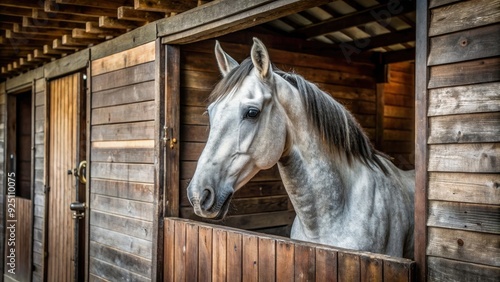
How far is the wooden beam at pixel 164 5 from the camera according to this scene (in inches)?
119

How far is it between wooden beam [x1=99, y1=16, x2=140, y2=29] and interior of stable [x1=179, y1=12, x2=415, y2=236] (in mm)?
505

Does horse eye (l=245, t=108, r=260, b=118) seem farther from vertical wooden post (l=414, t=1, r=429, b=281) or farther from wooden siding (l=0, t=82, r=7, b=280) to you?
wooden siding (l=0, t=82, r=7, b=280)

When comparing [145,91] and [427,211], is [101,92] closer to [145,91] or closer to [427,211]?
[145,91]

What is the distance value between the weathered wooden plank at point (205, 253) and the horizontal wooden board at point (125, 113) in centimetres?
98

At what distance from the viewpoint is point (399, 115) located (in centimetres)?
481

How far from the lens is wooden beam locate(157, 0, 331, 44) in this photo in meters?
2.38

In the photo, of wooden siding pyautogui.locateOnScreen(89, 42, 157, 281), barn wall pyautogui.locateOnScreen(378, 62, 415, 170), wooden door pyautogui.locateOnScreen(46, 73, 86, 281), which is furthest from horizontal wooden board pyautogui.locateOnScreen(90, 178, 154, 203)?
barn wall pyautogui.locateOnScreen(378, 62, 415, 170)

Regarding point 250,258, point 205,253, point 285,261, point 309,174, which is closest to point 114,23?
point 205,253

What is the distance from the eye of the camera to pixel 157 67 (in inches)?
129

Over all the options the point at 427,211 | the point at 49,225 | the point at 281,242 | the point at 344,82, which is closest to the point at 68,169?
the point at 49,225

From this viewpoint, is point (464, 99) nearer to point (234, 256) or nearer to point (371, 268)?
point (371, 268)

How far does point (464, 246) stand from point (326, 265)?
1.92 ft

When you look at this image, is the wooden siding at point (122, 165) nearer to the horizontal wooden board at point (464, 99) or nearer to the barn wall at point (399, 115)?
the horizontal wooden board at point (464, 99)

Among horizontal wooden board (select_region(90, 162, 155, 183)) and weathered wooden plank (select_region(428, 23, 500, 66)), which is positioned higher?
weathered wooden plank (select_region(428, 23, 500, 66))
